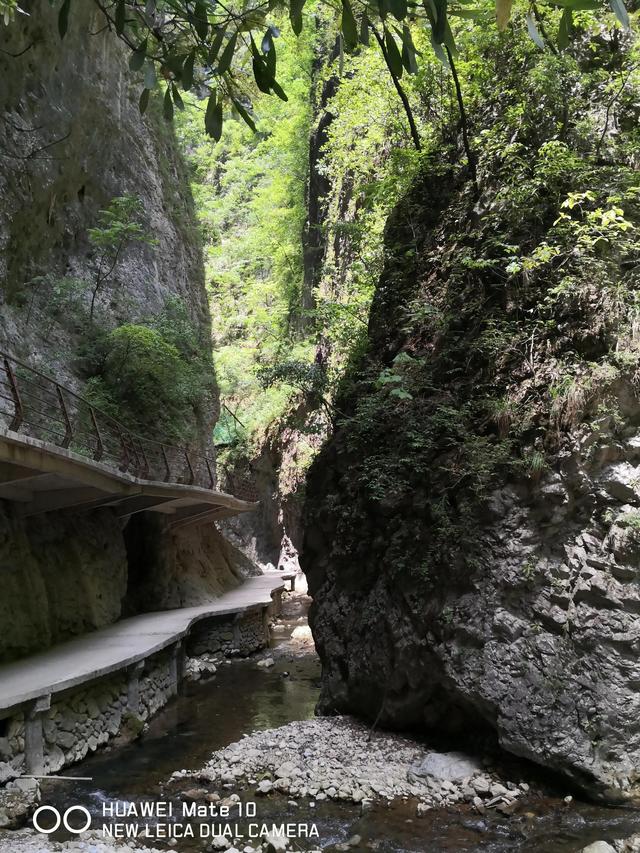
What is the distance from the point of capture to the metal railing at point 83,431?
31.3 feet

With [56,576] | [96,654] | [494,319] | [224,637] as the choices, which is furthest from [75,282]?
[494,319]

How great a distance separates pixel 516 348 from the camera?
8.09 m

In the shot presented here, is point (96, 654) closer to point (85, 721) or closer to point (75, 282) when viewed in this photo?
point (85, 721)

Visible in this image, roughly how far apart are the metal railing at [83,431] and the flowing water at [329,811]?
4102 millimetres

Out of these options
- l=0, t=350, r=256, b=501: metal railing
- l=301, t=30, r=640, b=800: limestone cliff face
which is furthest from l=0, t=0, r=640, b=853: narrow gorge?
l=0, t=350, r=256, b=501: metal railing

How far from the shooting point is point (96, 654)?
9516 millimetres

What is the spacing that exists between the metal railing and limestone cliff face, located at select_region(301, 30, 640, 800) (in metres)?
3.96

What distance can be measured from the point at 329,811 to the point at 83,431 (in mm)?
8854

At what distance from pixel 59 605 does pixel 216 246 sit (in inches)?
931

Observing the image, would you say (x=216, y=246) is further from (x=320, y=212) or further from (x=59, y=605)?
(x=59, y=605)

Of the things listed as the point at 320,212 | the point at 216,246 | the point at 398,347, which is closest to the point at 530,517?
the point at 398,347

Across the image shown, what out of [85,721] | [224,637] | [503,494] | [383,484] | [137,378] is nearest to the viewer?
[503,494]

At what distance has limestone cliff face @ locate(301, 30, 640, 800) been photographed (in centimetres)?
655

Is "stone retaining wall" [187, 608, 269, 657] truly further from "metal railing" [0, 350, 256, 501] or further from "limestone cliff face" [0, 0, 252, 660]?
"metal railing" [0, 350, 256, 501]
